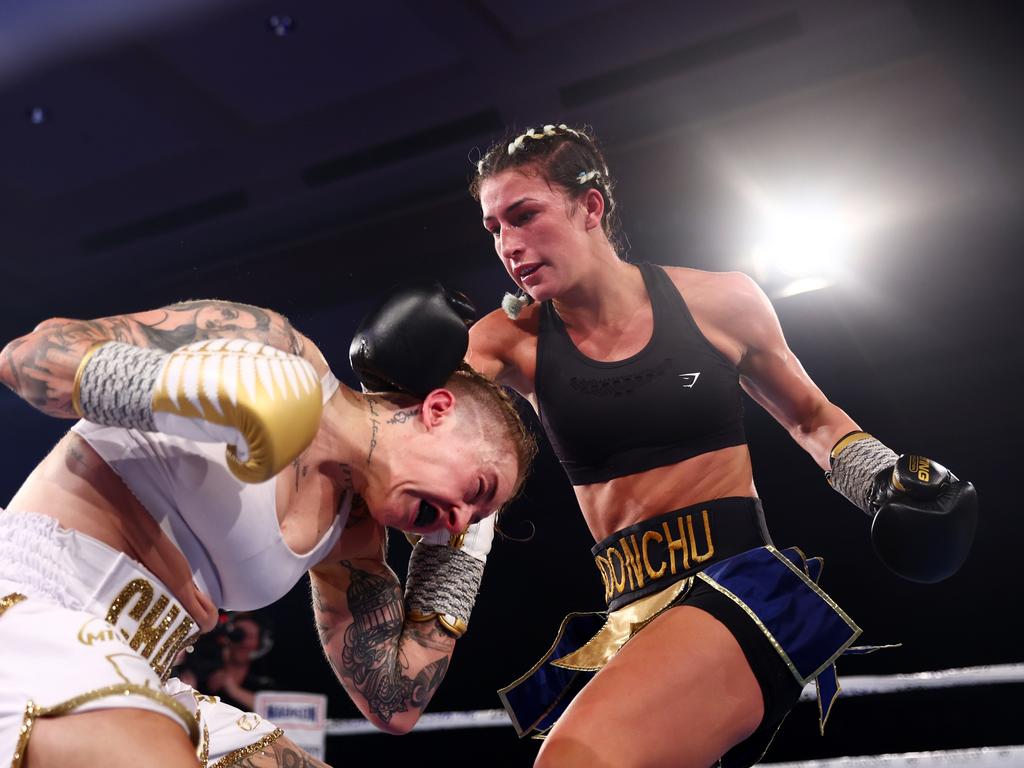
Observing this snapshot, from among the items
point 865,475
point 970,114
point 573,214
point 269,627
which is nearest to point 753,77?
point 970,114

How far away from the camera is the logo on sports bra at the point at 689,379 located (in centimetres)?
198

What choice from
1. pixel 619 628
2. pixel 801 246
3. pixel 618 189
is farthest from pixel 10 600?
pixel 801 246

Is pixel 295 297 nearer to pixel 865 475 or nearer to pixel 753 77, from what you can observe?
pixel 753 77

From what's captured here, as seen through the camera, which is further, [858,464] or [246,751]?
[858,464]

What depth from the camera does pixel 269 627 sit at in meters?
5.73

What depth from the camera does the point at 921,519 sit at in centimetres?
183

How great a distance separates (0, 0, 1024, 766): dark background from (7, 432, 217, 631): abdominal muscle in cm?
257

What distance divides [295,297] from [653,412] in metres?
3.33

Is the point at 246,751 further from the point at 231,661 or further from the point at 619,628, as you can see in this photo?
the point at 231,661

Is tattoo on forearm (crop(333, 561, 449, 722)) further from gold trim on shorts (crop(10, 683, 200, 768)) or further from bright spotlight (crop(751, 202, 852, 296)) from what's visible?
bright spotlight (crop(751, 202, 852, 296))

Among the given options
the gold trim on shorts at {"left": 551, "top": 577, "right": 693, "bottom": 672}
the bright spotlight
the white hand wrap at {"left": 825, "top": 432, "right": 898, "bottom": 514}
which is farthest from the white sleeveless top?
the bright spotlight

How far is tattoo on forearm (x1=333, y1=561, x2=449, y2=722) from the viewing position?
182 cm

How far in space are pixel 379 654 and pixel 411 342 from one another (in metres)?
0.60

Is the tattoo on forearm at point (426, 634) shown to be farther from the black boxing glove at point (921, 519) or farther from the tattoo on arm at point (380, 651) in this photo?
the black boxing glove at point (921, 519)
